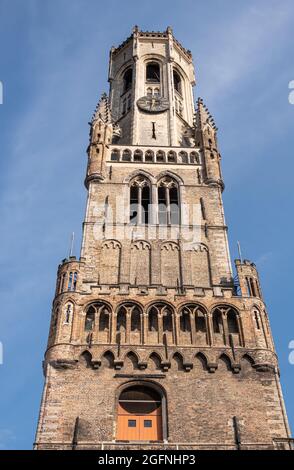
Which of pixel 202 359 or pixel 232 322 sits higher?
pixel 232 322

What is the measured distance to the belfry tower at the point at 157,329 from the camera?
23.6 metres

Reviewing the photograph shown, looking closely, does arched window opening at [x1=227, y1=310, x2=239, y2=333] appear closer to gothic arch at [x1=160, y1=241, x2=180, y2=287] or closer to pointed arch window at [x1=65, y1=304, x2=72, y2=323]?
gothic arch at [x1=160, y1=241, x2=180, y2=287]

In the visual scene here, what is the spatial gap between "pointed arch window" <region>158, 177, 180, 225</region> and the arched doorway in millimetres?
12942

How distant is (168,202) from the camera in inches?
1469

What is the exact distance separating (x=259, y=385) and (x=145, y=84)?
33670 millimetres

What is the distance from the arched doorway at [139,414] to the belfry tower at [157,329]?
0.05 metres

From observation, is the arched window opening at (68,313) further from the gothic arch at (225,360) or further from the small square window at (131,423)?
the gothic arch at (225,360)

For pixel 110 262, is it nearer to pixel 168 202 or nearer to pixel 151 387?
pixel 168 202

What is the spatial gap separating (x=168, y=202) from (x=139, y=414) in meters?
16.1

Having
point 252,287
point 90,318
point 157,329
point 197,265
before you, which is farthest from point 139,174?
point 157,329

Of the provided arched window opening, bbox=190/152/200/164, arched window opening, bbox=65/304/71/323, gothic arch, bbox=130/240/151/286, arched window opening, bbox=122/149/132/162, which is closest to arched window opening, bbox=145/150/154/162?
arched window opening, bbox=122/149/132/162

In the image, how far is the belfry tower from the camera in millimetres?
23641

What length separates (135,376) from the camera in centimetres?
2534
